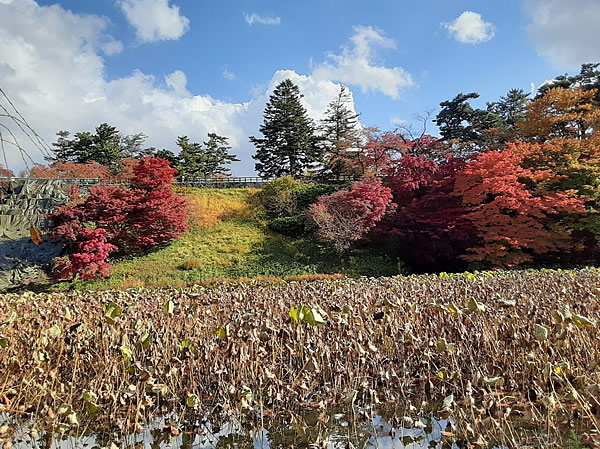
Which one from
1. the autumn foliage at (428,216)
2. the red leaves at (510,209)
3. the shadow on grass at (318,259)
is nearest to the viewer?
the red leaves at (510,209)

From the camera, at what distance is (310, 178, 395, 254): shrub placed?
59.4 ft

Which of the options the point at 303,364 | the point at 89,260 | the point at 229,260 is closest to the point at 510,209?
the point at 229,260

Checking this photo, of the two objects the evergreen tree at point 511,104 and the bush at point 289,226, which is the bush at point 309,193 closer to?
the bush at point 289,226

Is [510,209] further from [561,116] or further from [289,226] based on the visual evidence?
[289,226]

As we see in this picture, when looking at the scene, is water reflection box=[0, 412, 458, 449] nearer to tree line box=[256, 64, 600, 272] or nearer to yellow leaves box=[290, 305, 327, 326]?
yellow leaves box=[290, 305, 327, 326]

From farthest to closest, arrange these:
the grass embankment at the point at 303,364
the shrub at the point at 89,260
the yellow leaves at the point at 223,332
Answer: the shrub at the point at 89,260 < the yellow leaves at the point at 223,332 < the grass embankment at the point at 303,364

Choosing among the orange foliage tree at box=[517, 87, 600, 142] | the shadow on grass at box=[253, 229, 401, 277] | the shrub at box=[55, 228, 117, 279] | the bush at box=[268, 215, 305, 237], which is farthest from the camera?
the bush at box=[268, 215, 305, 237]

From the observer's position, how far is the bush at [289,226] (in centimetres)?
2186

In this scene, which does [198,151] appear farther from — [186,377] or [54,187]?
[186,377]

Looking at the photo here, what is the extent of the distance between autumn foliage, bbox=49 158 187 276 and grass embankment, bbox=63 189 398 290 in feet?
2.83

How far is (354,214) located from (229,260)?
19.6 ft

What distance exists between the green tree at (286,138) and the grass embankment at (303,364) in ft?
101

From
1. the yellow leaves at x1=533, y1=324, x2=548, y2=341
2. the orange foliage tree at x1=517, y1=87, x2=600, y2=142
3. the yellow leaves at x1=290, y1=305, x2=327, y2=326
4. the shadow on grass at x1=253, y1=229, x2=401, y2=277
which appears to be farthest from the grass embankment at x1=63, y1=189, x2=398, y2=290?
the yellow leaves at x1=533, y1=324, x2=548, y2=341

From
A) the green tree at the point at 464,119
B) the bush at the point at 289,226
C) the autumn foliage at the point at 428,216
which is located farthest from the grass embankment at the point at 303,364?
the green tree at the point at 464,119
